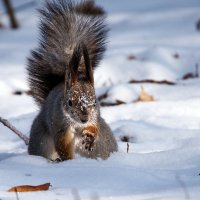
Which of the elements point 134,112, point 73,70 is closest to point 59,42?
point 73,70

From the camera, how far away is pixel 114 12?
808cm

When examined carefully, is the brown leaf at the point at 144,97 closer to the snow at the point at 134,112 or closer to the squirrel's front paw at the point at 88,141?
the snow at the point at 134,112

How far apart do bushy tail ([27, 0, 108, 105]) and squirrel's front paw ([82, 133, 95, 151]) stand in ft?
1.58

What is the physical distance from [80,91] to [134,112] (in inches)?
48.1

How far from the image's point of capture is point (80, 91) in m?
3.16

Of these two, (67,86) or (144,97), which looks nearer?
(67,86)

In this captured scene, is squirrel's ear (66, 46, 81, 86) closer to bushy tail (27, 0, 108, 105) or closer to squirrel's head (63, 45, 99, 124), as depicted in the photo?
squirrel's head (63, 45, 99, 124)

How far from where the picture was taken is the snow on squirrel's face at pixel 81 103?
3.08m

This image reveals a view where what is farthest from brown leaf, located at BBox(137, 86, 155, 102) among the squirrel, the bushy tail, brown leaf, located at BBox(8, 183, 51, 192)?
brown leaf, located at BBox(8, 183, 51, 192)

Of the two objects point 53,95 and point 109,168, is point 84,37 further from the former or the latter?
point 109,168

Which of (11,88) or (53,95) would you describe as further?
(11,88)

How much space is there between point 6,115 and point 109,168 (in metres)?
2.42

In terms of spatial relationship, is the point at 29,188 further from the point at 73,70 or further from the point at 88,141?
the point at 73,70

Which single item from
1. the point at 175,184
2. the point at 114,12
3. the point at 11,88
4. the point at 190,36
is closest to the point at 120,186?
the point at 175,184
